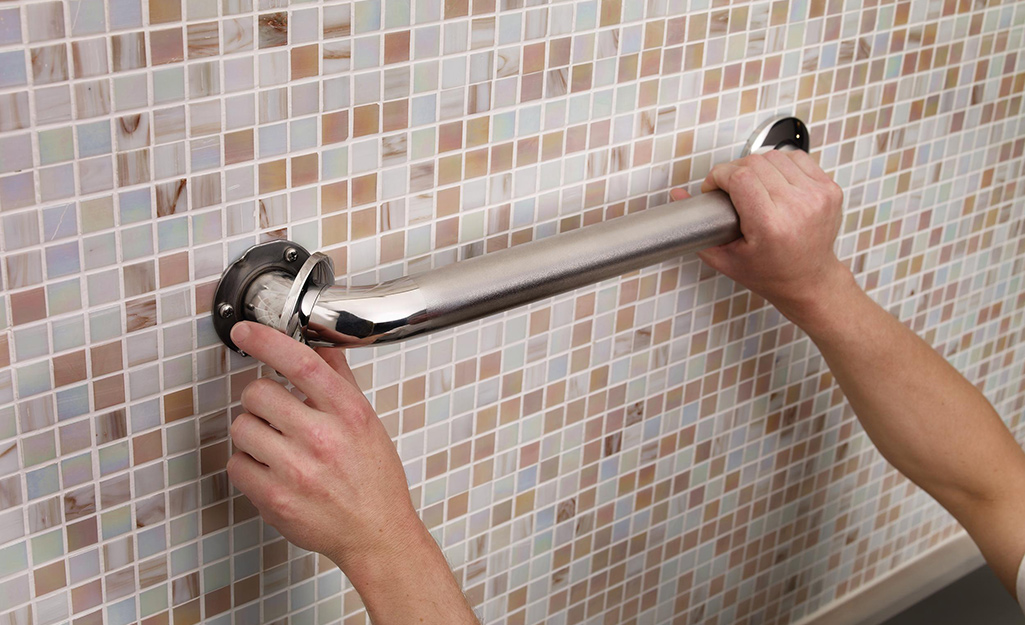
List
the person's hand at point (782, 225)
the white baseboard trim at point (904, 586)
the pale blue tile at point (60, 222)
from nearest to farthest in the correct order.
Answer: the pale blue tile at point (60, 222)
the person's hand at point (782, 225)
the white baseboard trim at point (904, 586)

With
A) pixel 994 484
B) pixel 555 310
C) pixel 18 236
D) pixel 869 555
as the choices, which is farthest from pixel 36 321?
pixel 869 555

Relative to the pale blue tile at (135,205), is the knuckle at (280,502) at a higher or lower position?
lower

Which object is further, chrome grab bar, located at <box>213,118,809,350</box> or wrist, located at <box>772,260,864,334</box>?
wrist, located at <box>772,260,864,334</box>

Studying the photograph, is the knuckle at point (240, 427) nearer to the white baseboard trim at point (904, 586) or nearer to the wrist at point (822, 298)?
the wrist at point (822, 298)

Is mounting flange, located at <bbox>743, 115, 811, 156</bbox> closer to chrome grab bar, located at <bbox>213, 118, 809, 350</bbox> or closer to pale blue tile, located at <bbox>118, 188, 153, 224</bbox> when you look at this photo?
chrome grab bar, located at <bbox>213, 118, 809, 350</bbox>

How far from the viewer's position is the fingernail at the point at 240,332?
433 millimetres

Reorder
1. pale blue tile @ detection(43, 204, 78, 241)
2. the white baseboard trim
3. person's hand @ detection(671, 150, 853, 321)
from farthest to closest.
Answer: the white baseboard trim < person's hand @ detection(671, 150, 853, 321) < pale blue tile @ detection(43, 204, 78, 241)

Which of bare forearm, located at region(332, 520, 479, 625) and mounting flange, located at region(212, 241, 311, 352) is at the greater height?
mounting flange, located at region(212, 241, 311, 352)

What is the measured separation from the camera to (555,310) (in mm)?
582

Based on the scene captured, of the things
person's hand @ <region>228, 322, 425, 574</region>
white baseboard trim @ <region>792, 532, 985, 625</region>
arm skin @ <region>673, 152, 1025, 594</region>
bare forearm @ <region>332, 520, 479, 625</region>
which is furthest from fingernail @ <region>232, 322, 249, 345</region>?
white baseboard trim @ <region>792, 532, 985, 625</region>

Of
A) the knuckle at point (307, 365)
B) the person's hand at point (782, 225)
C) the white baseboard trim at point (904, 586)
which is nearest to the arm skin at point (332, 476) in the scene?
the knuckle at point (307, 365)

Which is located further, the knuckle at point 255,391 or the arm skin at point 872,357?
the arm skin at point 872,357

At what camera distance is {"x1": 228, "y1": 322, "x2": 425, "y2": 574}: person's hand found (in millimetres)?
432

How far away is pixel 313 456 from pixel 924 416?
16.2 inches
